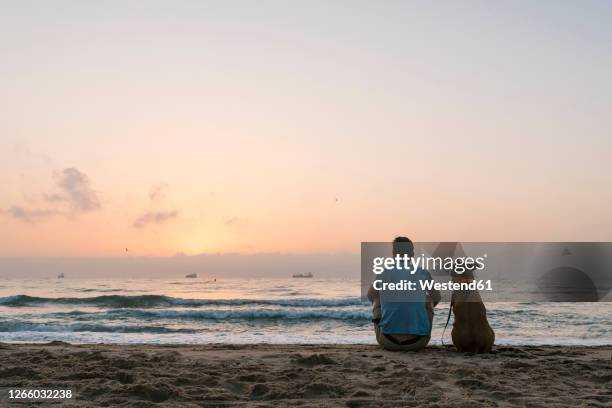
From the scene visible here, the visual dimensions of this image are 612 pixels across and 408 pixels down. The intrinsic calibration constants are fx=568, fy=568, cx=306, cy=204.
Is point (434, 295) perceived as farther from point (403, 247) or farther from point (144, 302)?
point (144, 302)

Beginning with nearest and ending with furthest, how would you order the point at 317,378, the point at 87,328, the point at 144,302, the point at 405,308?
the point at 317,378 < the point at 405,308 < the point at 87,328 < the point at 144,302

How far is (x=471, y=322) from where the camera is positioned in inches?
304

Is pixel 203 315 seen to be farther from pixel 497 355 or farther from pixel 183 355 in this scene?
pixel 497 355

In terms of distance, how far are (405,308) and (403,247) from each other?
0.86m

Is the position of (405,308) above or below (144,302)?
above

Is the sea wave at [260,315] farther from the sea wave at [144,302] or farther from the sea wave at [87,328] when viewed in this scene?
the sea wave at [144,302]

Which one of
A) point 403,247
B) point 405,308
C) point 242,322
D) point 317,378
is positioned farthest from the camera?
point 242,322

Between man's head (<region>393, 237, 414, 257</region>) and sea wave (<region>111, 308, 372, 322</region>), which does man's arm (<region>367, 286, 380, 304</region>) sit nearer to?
man's head (<region>393, 237, 414, 257</region>)

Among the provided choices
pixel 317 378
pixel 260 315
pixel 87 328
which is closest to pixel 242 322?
pixel 260 315

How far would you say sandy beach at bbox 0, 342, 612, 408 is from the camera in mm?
4984

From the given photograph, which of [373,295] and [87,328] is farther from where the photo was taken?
[87,328]

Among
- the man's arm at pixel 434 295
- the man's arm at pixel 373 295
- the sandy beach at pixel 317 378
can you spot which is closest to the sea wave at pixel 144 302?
the man's arm at pixel 373 295

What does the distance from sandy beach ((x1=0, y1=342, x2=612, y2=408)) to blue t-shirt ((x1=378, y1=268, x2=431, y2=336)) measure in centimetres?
39

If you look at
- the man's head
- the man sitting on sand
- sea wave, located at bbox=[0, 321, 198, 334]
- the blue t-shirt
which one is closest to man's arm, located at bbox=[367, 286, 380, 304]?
the man sitting on sand
